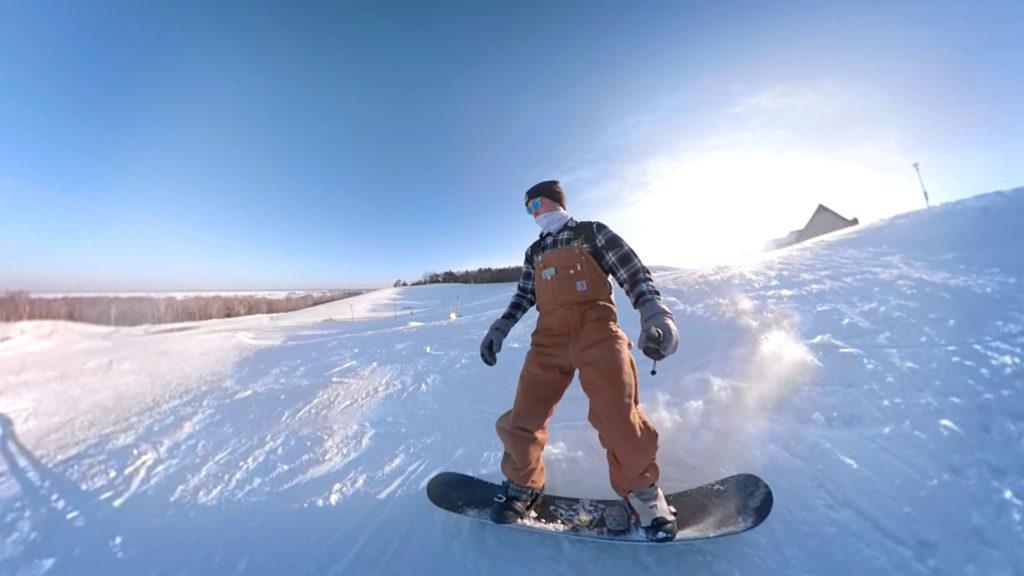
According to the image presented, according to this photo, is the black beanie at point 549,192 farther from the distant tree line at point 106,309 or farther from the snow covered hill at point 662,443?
the distant tree line at point 106,309

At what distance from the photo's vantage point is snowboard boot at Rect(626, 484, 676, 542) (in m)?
1.49

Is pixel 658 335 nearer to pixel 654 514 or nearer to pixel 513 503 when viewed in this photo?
pixel 654 514

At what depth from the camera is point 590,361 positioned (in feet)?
5.83

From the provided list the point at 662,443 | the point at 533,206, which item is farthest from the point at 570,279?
the point at 662,443

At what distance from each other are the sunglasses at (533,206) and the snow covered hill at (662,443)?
159cm

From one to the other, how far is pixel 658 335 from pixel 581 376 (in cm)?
42

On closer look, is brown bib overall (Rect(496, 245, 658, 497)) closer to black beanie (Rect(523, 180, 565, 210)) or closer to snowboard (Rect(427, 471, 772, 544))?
snowboard (Rect(427, 471, 772, 544))

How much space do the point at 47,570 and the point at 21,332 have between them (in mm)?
6383

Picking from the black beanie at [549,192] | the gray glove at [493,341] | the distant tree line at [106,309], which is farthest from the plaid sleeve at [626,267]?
the distant tree line at [106,309]

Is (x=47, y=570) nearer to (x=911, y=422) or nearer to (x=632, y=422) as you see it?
(x=632, y=422)

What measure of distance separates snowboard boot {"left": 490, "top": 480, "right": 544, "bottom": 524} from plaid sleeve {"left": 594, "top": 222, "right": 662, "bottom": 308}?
1.12m

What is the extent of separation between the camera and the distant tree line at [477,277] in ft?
114

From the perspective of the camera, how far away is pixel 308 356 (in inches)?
227

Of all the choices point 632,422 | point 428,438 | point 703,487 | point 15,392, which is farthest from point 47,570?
point 15,392
